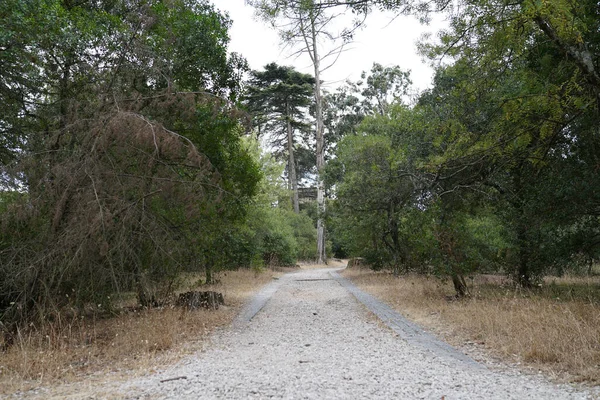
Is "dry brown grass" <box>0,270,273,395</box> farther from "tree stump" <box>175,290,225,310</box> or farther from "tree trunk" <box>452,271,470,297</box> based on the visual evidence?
"tree trunk" <box>452,271,470,297</box>

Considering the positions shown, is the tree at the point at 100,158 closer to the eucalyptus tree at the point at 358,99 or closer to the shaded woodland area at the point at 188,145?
the shaded woodland area at the point at 188,145

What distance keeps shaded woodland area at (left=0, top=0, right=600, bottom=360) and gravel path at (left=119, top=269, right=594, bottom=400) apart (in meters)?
2.02

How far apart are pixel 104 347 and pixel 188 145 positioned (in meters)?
3.31

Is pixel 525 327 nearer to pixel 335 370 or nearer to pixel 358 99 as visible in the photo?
pixel 335 370

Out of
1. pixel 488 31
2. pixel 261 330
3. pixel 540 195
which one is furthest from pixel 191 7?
pixel 540 195

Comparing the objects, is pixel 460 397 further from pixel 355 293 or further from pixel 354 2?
pixel 355 293

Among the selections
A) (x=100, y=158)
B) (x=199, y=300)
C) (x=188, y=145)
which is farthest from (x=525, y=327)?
(x=199, y=300)

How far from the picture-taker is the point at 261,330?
323 inches

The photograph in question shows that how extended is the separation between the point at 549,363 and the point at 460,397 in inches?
67.4

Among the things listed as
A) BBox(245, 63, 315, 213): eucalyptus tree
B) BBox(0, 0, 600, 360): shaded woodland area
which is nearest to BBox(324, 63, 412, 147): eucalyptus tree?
BBox(245, 63, 315, 213): eucalyptus tree

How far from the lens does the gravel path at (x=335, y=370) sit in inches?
163

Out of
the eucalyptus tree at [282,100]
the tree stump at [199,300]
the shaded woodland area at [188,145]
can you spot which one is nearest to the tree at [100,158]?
the shaded woodland area at [188,145]

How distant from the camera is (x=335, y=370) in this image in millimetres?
5004

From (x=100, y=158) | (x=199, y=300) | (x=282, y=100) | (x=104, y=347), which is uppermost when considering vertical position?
(x=282, y=100)
